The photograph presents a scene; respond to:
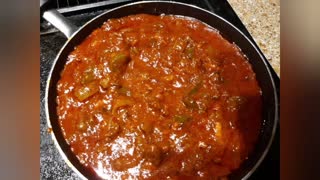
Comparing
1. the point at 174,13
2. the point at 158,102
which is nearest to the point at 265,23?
the point at 174,13

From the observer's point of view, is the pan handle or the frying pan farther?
the pan handle

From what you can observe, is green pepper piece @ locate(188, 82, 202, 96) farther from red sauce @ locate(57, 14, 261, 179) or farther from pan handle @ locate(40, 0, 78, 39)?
pan handle @ locate(40, 0, 78, 39)

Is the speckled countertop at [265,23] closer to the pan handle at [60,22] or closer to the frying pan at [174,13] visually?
the frying pan at [174,13]

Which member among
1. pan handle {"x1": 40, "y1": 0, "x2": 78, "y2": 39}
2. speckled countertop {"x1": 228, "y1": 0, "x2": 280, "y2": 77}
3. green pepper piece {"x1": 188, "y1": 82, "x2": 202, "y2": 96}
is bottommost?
green pepper piece {"x1": 188, "y1": 82, "x2": 202, "y2": 96}

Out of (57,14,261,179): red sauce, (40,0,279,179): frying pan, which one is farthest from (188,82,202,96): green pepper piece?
(40,0,279,179): frying pan
